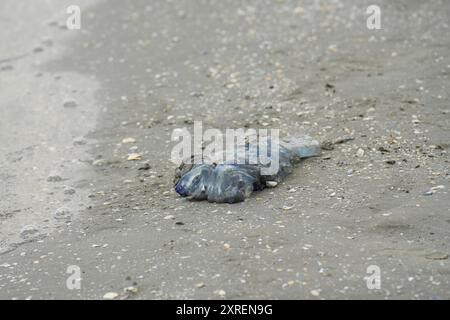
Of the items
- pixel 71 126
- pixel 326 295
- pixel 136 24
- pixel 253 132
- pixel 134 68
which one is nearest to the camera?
→ pixel 326 295

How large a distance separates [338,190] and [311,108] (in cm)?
146

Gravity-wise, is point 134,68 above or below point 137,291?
above

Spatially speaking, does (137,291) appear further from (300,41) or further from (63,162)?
(300,41)

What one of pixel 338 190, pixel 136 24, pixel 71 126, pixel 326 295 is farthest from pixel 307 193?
pixel 136 24

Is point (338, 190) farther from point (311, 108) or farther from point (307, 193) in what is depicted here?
point (311, 108)

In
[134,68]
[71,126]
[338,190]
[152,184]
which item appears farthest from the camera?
[134,68]

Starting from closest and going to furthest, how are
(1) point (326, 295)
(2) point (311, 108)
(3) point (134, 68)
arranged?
(1) point (326, 295) < (2) point (311, 108) < (3) point (134, 68)

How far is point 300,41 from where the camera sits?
6977mm

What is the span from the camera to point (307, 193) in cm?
425

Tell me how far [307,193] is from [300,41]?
3.08 metres
